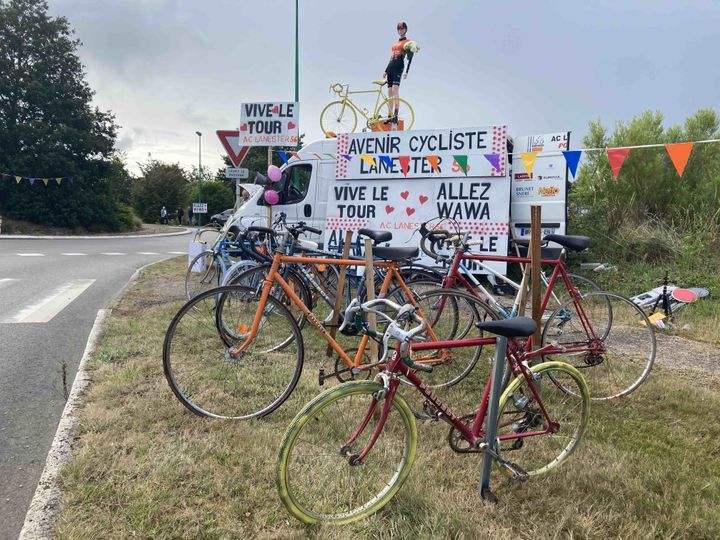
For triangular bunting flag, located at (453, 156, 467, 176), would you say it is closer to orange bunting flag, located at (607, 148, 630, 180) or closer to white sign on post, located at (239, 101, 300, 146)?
orange bunting flag, located at (607, 148, 630, 180)

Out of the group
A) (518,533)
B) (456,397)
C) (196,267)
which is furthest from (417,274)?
(196,267)

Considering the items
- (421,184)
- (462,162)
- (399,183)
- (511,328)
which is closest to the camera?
(511,328)

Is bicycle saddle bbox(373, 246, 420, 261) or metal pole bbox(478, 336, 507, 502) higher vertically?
bicycle saddle bbox(373, 246, 420, 261)

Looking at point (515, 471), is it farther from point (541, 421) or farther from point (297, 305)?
point (297, 305)

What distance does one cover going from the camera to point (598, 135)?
1178 centimetres

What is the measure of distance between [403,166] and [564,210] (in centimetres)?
271

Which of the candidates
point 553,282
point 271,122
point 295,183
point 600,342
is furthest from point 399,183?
point 600,342

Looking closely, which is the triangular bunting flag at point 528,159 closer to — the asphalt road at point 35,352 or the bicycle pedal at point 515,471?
the bicycle pedal at point 515,471

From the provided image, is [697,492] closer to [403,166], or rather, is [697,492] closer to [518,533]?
[518,533]

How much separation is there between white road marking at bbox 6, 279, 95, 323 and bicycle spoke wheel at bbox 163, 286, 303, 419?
3.59m

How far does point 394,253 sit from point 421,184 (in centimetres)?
486

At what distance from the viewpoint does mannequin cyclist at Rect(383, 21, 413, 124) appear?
9977 mm

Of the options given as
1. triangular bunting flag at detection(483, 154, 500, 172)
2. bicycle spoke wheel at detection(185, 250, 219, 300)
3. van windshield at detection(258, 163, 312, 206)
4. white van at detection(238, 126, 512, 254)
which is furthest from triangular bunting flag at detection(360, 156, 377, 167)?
bicycle spoke wheel at detection(185, 250, 219, 300)

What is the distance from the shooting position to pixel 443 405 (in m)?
2.50
